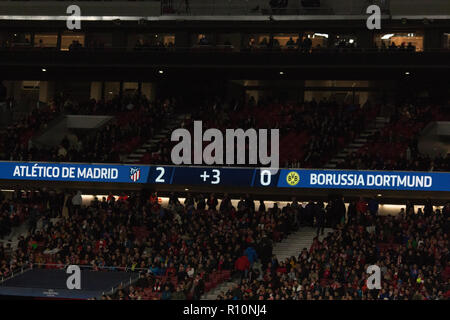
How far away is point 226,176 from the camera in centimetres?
3002

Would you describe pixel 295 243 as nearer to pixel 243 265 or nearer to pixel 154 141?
pixel 243 265

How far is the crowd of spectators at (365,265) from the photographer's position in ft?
74.5

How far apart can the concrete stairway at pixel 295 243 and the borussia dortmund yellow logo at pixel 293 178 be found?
162cm

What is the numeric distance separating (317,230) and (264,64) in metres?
9.29

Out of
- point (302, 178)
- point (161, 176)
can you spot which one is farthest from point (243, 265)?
point (161, 176)

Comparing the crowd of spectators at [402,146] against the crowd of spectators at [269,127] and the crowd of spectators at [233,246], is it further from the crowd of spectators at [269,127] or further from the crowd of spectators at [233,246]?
the crowd of spectators at [233,246]

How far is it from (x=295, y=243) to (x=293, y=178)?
8.31ft

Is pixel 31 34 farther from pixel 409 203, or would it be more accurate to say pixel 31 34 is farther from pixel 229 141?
pixel 409 203

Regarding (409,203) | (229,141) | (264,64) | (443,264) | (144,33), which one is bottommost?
(443,264)

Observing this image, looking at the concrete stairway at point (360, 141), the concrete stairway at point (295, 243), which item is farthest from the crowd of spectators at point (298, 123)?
the concrete stairway at point (295, 243)

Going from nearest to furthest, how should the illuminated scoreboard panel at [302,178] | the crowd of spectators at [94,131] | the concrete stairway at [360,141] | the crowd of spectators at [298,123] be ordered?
the illuminated scoreboard panel at [302,178] < the crowd of spectators at [298,123] < the concrete stairway at [360,141] < the crowd of spectators at [94,131]

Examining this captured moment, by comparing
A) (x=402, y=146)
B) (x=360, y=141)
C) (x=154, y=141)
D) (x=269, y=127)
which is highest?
(x=269, y=127)

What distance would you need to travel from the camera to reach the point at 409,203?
2819 centimetres
